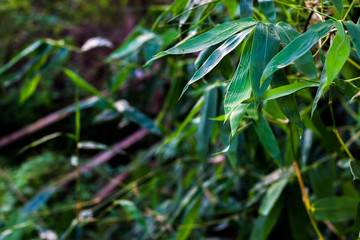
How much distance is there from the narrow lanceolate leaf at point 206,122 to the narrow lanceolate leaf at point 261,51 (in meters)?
0.20

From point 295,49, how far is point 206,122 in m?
0.23

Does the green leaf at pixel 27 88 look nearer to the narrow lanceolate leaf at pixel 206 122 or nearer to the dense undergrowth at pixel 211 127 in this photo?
the dense undergrowth at pixel 211 127

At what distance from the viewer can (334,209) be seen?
1.65 feet

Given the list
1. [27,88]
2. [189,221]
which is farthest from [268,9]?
[27,88]

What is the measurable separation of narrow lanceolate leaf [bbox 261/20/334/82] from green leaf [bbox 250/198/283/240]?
40 centimetres

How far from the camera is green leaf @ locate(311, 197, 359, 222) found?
1.61 ft

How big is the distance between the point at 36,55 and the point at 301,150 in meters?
0.60

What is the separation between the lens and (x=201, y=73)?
10.3 inches

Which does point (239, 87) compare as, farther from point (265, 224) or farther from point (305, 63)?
point (265, 224)

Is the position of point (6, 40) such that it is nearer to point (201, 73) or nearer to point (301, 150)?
point (301, 150)

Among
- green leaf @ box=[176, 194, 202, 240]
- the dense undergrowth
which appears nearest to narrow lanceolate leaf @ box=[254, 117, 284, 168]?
the dense undergrowth

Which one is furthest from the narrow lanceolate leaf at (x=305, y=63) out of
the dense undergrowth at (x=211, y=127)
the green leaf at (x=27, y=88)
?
the green leaf at (x=27, y=88)

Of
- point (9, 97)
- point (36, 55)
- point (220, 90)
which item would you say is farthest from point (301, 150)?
point (9, 97)

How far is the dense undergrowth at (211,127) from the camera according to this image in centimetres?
27
